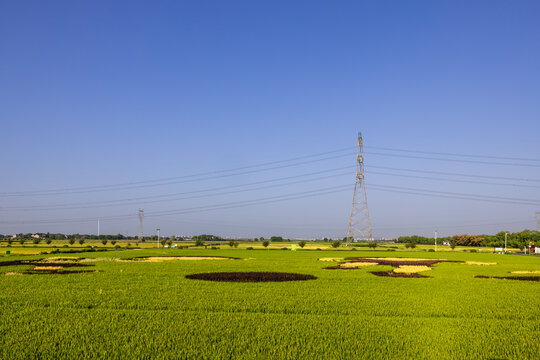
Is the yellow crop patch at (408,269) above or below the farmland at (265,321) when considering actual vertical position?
below

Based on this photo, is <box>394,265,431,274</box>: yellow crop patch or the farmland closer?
the farmland

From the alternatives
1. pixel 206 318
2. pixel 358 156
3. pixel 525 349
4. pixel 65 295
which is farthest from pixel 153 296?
pixel 358 156

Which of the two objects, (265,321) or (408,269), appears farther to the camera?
(408,269)

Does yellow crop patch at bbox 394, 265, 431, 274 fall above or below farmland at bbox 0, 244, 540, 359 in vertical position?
below

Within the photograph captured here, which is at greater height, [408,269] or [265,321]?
[265,321]

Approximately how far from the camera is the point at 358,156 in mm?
110625

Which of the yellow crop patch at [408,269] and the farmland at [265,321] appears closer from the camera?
the farmland at [265,321]

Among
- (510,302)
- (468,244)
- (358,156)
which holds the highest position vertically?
(358,156)

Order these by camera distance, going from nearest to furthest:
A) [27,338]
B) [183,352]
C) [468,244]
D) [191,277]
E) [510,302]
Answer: [183,352] < [27,338] < [510,302] < [191,277] < [468,244]

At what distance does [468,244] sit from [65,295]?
7854 inches

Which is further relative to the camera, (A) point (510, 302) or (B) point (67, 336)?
(A) point (510, 302)

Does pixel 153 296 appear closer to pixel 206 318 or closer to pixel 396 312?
pixel 206 318

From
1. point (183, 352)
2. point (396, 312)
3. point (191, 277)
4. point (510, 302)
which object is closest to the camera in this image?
point (183, 352)

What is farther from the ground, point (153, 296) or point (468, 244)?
point (153, 296)
